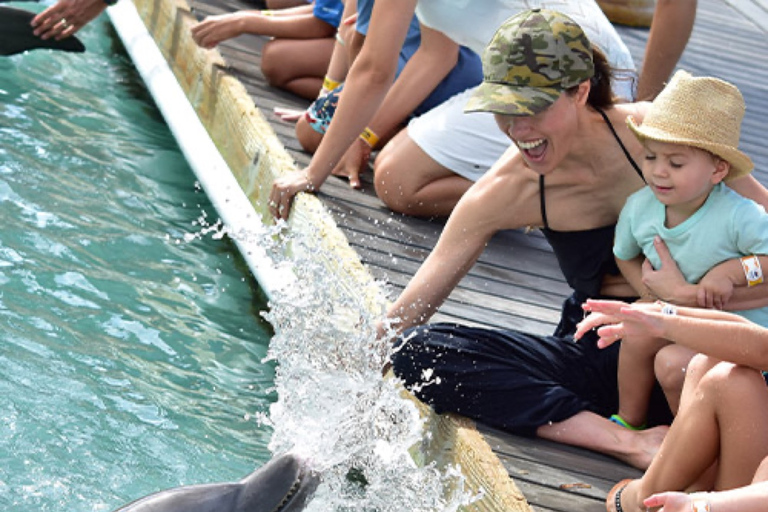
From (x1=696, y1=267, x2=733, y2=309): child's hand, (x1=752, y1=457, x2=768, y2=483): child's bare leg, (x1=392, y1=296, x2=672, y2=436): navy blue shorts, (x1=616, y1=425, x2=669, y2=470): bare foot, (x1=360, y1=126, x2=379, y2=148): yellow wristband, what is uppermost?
(x1=696, y1=267, x2=733, y2=309): child's hand

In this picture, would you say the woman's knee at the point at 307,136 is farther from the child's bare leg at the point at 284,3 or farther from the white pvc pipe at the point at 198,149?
the child's bare leg at the point at 284,3

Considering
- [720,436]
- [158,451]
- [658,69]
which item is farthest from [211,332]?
[720,436]

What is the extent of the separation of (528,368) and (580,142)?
2.12ft

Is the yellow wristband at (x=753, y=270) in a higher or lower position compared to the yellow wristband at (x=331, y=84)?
higher

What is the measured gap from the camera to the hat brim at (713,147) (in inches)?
122

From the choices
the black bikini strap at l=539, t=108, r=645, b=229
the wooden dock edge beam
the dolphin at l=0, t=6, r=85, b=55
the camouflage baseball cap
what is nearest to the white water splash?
the wooden dock edge beam

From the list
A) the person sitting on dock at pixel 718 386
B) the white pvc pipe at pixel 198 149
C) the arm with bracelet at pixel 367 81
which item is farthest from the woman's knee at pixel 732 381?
the arm with bracelet at pixel 367 81

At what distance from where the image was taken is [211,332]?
193 inches

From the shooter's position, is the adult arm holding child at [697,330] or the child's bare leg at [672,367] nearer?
the adult arm holding child at [697,330]

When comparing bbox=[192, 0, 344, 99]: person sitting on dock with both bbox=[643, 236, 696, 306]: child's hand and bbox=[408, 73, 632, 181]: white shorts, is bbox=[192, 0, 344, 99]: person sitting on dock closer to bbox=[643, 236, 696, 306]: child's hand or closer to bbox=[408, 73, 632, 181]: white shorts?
bbox=[408, 73, 632, 181]: white shorts

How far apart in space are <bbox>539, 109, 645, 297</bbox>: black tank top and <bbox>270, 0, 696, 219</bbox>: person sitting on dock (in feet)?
3.79

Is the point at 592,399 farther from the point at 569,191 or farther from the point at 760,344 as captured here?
the point at 760,344

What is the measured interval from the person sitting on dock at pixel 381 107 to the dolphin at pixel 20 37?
6.84 ft

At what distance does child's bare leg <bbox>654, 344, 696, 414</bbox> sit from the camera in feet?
10.5
